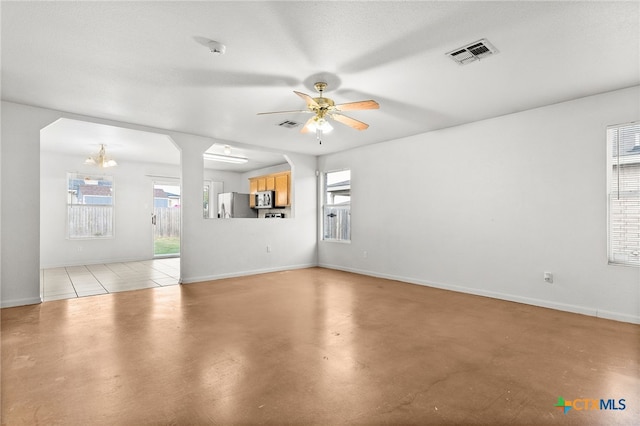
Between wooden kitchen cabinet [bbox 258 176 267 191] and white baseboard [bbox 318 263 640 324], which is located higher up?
wooden kitchen cabinet [bbox 258 176 267 191]

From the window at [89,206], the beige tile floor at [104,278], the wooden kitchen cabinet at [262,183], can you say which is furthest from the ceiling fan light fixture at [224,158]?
the beige tile floor at [104,278]

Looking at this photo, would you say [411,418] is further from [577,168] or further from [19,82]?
[19,82]

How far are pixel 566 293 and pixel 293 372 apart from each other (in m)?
3.60

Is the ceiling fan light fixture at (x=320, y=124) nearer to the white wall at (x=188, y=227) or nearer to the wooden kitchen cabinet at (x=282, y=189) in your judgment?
the white wall at (x=188, y=227)

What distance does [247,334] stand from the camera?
3088mm

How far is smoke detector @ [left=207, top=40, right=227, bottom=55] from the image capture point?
265 cm

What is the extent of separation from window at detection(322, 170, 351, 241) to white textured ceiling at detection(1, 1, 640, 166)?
2632 millimetres

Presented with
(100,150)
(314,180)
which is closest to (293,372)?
(314,180)

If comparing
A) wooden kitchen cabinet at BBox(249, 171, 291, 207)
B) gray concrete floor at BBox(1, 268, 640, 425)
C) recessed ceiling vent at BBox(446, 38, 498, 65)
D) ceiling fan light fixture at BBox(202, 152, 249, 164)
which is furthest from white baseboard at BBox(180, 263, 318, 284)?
recessed ceiling vent at BBox(446, 38, 498, 65)

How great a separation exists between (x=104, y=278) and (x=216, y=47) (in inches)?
205

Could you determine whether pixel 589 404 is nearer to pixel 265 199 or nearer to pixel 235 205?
pixel 265 199

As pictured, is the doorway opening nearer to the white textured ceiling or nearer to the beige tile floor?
the beige tile floor

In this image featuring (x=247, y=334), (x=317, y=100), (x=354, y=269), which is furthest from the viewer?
(x=354, y=269)

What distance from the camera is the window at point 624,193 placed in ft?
11.6
